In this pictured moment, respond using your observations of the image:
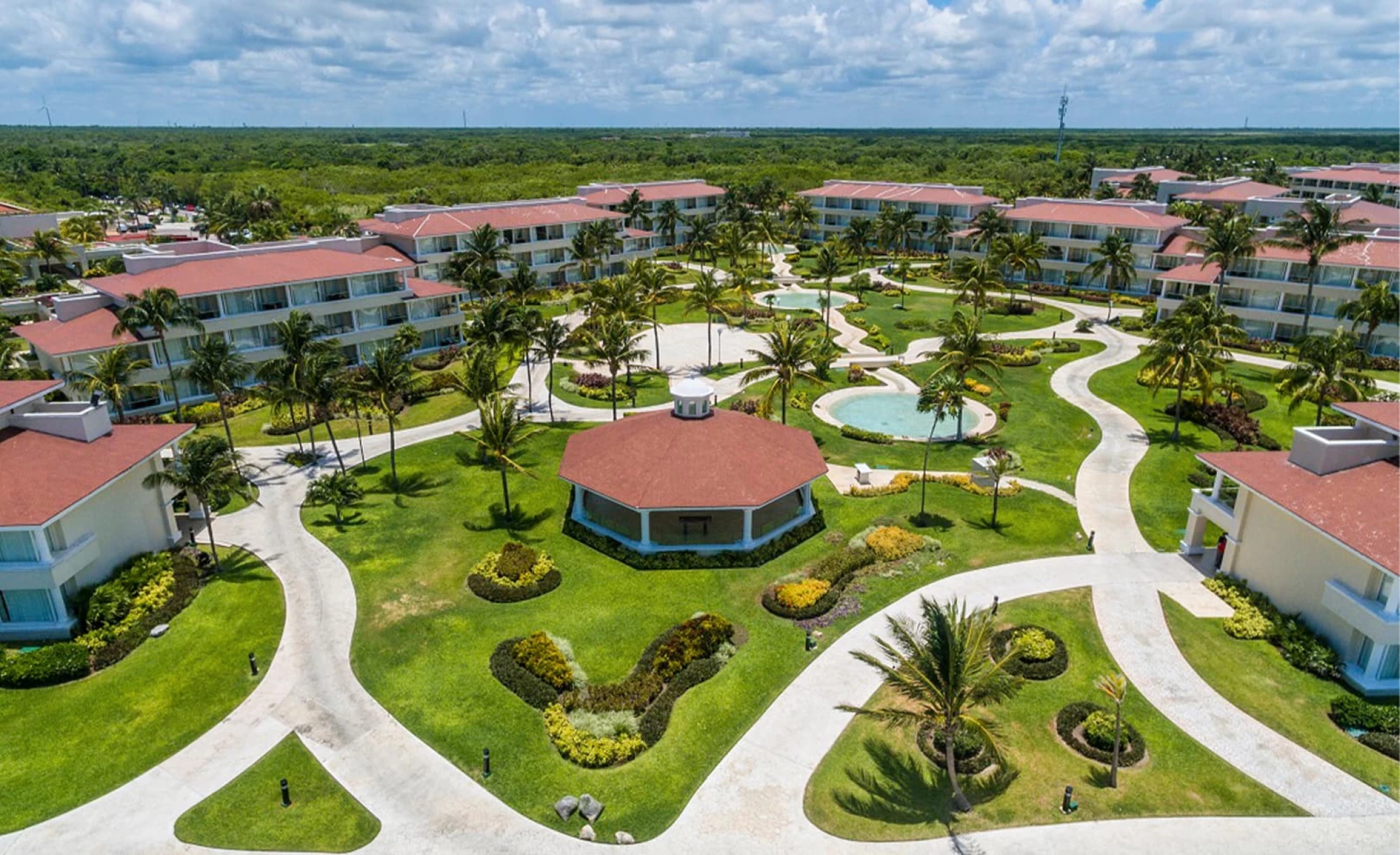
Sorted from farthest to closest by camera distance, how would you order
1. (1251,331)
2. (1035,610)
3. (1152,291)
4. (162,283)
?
1. (1152,291)
2. (1251,331)
3. (162,283)
4. (1035,610)

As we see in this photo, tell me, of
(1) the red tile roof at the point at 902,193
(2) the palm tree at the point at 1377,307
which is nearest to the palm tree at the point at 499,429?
(2) the palm tree at the point at 1377,307

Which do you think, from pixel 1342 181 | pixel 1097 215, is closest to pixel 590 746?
pixel 1097 215

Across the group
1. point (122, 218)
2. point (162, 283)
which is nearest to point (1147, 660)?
point (162, 283)

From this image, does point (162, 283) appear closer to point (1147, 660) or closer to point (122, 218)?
point (1147, 660)

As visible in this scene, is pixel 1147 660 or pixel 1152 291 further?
pixel 1152 291

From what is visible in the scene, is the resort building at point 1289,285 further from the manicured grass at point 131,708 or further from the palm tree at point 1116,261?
the manicured grass at point 131,708

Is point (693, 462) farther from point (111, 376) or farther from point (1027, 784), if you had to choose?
point (111, 376)
